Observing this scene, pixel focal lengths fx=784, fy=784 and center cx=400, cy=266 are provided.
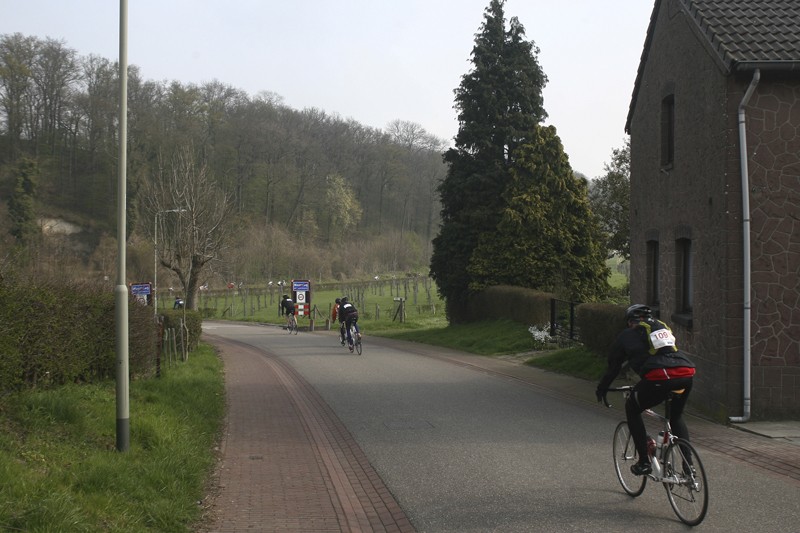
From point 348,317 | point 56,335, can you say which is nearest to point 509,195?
point 348,317

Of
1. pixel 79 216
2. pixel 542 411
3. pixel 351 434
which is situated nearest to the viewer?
pixel 351 434

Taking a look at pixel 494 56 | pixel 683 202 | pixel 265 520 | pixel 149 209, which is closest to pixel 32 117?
pixel 149 209

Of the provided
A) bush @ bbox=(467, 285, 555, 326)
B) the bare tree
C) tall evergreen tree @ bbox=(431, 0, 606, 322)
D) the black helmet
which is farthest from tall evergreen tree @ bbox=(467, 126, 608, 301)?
the black helmet

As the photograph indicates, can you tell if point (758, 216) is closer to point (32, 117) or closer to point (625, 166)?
point (625, 166)

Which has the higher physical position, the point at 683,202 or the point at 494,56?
the point at 494,56

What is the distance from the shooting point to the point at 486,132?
112ft

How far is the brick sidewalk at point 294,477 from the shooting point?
6.31 m

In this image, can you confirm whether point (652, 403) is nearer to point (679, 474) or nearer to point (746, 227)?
point (679, 474)

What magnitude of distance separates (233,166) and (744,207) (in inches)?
2485

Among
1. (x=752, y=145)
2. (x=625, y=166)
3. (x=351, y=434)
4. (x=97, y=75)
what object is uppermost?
(x=97, y=75)

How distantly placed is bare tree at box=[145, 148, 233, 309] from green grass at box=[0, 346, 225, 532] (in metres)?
26.9

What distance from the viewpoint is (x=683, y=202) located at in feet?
44.7

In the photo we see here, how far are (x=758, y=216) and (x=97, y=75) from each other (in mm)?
56367

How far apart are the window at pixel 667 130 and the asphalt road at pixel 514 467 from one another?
5.01 m
